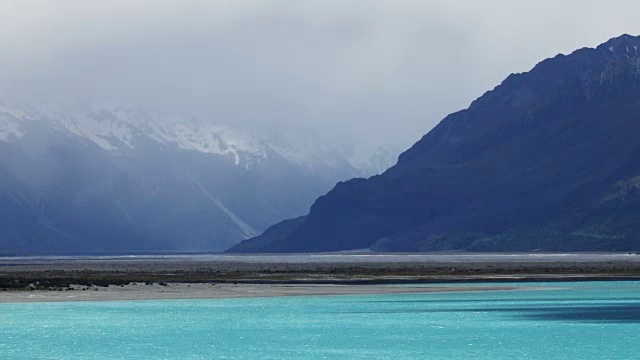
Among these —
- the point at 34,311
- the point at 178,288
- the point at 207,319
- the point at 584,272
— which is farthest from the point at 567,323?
the point at 584,272

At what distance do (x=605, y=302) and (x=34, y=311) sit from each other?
147 feet

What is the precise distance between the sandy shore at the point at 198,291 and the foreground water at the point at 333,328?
642 centimetres

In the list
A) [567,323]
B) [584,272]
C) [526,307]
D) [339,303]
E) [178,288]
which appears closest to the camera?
[567,323]

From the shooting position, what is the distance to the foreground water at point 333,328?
82625 millimetres

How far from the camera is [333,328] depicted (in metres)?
97.6

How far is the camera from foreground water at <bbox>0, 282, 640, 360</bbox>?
8262 cm

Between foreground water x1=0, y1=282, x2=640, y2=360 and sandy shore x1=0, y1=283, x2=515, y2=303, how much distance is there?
6424mm

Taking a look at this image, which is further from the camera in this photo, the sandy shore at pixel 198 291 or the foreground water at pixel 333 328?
the sandy shore at pixel 198 291

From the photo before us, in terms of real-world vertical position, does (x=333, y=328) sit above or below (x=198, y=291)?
below

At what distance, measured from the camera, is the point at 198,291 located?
143 meters

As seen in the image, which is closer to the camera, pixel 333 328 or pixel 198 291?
pixel 333 328

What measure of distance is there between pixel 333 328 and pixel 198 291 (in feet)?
153

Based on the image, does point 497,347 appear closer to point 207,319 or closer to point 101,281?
point 207,319

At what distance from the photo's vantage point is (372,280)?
541ft
